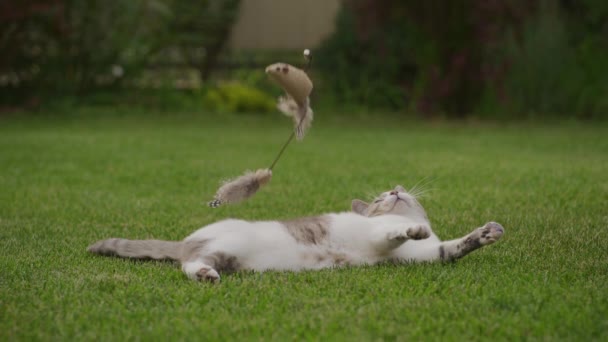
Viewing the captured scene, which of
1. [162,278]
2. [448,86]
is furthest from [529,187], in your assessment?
[448,86]

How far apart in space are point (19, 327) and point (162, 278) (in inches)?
29.1

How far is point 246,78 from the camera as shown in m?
14.3

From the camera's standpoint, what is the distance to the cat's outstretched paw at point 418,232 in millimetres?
3254

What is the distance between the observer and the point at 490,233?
11.0 ft

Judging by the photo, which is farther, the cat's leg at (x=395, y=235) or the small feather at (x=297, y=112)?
the small feather at (x=297, y=112)

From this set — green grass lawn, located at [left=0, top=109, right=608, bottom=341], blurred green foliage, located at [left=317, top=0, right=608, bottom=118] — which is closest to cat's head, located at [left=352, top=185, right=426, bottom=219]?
green grass lawn, located at [left=0, top=109, right=608, bottom=341]

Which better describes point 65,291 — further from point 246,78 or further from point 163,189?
point 246,78

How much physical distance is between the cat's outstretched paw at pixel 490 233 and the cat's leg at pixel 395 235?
0.25 metres

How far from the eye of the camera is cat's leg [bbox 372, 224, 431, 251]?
3.26 m

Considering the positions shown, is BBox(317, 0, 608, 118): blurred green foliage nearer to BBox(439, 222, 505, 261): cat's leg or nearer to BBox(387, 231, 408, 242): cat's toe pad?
BBox(439, 222, 505, 261): cat's leg

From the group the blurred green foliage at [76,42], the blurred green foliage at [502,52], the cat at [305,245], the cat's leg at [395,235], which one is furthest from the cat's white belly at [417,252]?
the blurred green foliage at [76,42]

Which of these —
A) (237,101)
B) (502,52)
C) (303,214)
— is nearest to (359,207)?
(303,214)

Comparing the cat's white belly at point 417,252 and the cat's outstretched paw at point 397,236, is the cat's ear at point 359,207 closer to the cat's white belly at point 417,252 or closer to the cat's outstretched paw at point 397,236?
the cat's white belly at point 417,252

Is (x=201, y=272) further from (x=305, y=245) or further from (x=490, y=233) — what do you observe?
(x=490, y=233)
